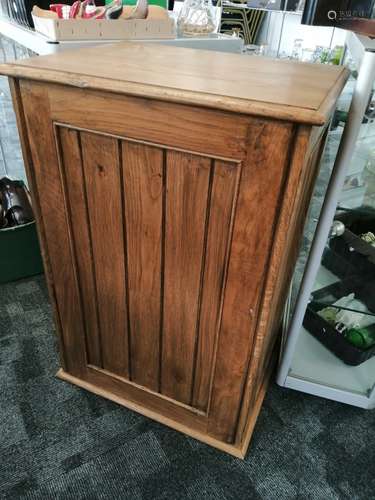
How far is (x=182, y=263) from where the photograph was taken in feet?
3.06

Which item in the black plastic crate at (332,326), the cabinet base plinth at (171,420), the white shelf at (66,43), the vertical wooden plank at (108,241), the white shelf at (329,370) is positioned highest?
the white shelf at (66,43)

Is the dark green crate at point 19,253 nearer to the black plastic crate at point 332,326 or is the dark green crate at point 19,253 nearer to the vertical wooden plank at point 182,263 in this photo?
the vertical wooden plank at point 182,263

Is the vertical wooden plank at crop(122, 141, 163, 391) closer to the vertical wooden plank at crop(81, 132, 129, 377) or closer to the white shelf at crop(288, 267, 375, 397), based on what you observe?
the vertical wooden plank at crop(81, 132, 129, 377)

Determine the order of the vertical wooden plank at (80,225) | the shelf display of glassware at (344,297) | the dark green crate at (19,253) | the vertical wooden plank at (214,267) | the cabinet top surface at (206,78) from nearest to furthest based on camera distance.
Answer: the cabinet top surface at (206,78) < the vertical wooden plank at (214,267) < the vertical wooden plank at (80,225) < the shelf display of glassware at (344,297) < the dark green crate at (19,253)

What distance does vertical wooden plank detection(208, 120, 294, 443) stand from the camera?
71cm

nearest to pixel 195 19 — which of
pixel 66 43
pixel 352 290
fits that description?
pixel 66 43

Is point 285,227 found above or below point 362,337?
above

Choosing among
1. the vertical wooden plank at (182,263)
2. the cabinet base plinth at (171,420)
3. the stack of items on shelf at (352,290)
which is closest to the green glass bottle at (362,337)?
the stack of items on shelf at (352,290)

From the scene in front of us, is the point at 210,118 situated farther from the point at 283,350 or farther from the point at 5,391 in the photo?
the point at 5,391

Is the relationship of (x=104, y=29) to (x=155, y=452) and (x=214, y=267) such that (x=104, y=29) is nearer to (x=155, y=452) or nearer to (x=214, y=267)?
(x=214, y=267)

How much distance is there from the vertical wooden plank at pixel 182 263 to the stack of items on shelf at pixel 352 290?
0.55 meters

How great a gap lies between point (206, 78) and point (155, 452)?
1.11 m

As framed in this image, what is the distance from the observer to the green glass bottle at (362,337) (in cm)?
141

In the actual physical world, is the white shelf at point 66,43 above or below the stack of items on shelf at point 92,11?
below
